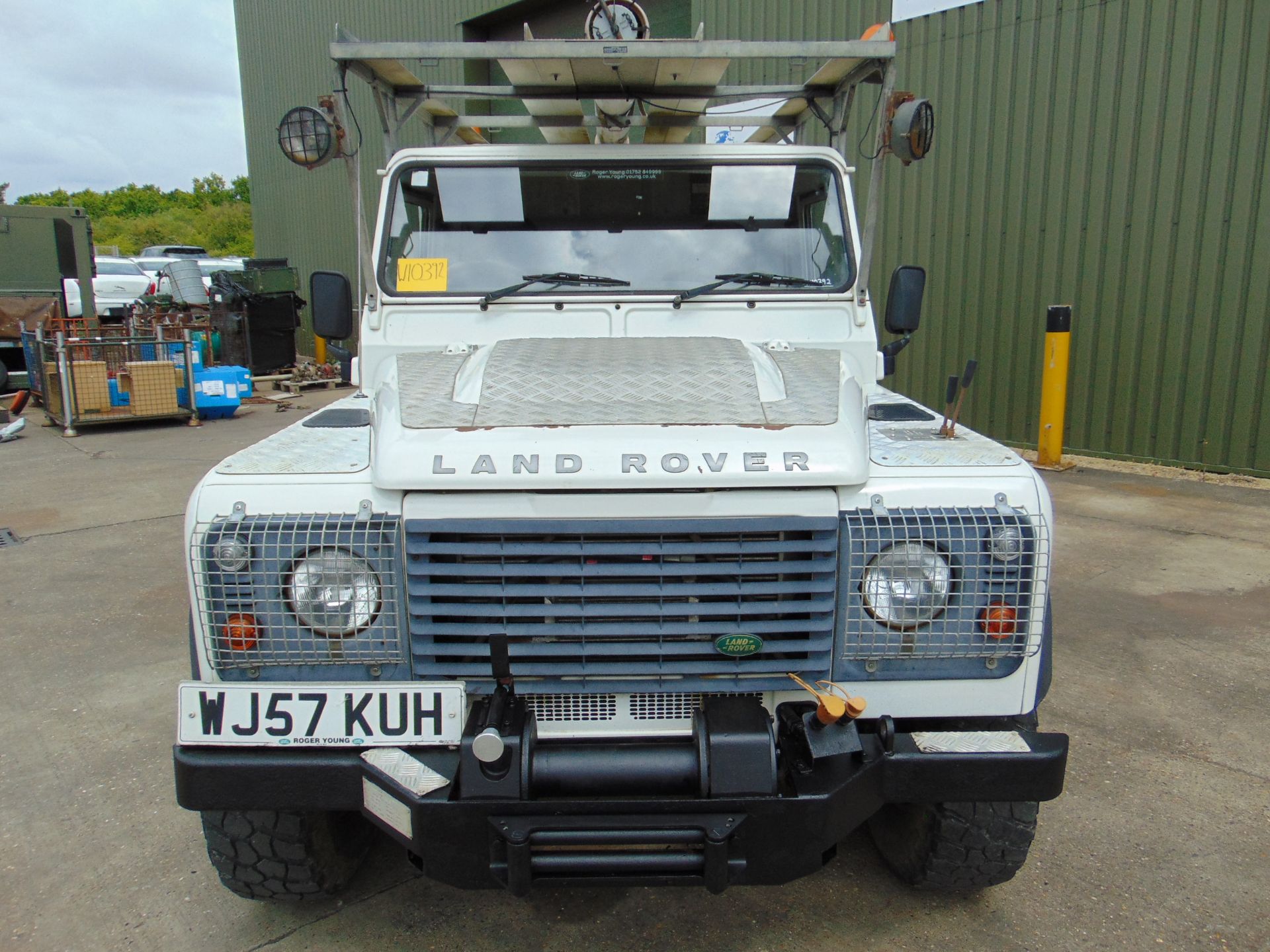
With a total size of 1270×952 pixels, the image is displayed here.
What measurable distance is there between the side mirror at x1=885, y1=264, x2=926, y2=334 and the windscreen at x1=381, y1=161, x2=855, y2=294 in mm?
295

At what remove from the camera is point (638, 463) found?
2.13 m

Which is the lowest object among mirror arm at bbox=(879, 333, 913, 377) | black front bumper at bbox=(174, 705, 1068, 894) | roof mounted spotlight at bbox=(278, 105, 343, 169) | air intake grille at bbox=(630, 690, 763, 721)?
black front bumper at bbox=(174, 705, 1068, 894)

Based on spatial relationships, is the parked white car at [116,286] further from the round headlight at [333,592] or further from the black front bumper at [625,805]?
the black front bumper at [625,805]

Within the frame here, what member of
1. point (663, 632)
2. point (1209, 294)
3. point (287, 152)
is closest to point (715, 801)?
point (663, 632)

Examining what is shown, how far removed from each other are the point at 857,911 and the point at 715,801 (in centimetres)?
91

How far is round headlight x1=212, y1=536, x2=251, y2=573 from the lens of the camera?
215 centimetres

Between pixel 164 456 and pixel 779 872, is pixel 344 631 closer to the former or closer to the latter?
pixel 779 872

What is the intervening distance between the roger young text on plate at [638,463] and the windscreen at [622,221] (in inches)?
56.5

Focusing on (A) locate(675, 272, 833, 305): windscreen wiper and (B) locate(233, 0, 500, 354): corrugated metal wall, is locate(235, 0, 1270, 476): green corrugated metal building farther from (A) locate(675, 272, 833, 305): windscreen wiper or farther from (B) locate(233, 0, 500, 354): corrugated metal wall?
(B) locate(233, 0, 500, 354): corrugated metal wall

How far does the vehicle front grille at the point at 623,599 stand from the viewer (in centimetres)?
211

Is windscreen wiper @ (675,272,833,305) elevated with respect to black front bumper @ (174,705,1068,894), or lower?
elevated

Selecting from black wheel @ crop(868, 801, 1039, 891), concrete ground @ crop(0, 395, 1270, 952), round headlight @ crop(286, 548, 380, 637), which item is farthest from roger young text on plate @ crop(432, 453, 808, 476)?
concrete ground @ crop(0, 395, 1270, 952)

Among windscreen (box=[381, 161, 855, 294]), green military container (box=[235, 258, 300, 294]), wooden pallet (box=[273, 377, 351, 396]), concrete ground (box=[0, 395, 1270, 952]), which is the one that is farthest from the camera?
green military container (box=[235, 258, 300, 294])

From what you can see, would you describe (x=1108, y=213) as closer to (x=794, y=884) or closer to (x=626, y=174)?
(x=626, y=174)
